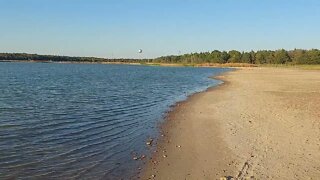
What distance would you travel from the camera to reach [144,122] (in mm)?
19094

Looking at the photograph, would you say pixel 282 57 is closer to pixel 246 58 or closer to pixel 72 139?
pixel 246 58

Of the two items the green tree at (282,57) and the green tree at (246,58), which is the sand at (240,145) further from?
the green tree at (246,58)

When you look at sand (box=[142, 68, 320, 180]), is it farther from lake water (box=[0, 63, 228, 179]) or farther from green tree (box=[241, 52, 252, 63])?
green tree (box=[241, 52, 252, 63])

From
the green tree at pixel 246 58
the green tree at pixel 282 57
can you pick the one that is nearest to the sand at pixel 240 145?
the green tree at pixel 282 57

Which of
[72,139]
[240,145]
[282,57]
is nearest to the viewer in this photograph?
[240,145]

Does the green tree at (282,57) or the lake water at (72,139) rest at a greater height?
the lake water at (72,139)

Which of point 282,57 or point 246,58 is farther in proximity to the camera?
point 246,58

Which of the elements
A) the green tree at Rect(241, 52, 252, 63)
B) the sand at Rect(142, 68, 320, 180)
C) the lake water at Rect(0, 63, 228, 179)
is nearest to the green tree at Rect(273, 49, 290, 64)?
the green tree at Rect(241, 52, 252, 63)

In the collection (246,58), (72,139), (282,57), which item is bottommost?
(246,58)

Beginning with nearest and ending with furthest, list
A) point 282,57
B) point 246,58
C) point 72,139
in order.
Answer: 1. point 72,139
2. point 282,57
3. point 246,58

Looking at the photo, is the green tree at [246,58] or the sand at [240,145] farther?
the green tree at [246,58]

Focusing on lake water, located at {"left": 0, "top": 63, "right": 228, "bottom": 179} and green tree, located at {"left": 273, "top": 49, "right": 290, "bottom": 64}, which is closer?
lake water, located at {"left": 0, "top": 63, "right": 228, "bottom": 179}

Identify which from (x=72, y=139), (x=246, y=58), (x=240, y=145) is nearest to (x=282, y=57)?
(x=246, y=58)

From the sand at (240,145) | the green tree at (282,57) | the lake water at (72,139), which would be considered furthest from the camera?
the green tree at (282,57)
